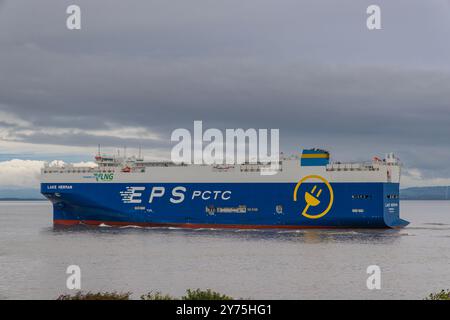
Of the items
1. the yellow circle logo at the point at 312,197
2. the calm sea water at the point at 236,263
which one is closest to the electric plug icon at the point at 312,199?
the yellow circle logo at the point at 312,197

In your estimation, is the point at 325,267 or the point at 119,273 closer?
the point at 119,273

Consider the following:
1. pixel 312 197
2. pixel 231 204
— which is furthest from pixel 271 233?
pixel 231 204

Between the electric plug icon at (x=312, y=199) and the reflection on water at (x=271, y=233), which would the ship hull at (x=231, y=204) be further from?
the reflection on water at (x=271, y=233)

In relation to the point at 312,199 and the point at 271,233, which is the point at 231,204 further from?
the point at 312,199

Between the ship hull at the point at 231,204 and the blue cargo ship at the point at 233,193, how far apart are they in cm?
11

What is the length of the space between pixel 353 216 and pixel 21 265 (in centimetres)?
3619

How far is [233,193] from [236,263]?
25284 millimetres

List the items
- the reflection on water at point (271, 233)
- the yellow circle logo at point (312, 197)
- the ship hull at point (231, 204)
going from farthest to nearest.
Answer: the yellow circle logo at point (312, 197)
the ship hull at point (231, 204)
the reflection on water at point (271, 233)

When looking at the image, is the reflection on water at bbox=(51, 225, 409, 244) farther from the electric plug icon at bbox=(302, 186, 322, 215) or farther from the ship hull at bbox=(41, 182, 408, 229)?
the electric plug icon at bbox=(302, 186, 322, 215)

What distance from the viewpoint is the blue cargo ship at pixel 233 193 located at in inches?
2505

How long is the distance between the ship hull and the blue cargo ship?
108 mm
